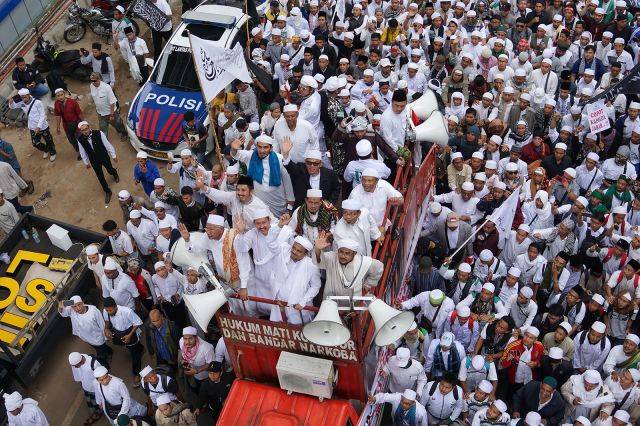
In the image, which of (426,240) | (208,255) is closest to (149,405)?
(208,255)

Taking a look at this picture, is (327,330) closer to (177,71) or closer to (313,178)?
(313,178)

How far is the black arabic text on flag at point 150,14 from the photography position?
15406 mm

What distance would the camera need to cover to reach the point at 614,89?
36.2 feet

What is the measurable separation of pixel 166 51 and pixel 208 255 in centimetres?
813

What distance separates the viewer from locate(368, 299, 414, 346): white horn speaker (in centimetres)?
641

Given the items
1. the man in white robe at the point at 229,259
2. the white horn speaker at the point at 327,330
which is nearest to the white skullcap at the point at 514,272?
the white horn speaker at the point at 327,330

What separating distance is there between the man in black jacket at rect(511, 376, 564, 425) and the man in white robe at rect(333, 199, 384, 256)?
103 inches

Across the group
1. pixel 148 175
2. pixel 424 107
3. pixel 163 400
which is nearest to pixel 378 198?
pixel 424 107

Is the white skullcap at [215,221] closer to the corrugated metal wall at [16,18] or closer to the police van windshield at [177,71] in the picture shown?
the police van windshield at [177,71]

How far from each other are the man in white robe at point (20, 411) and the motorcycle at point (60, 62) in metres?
9.81

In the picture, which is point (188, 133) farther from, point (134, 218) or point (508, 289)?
point (508, 289)

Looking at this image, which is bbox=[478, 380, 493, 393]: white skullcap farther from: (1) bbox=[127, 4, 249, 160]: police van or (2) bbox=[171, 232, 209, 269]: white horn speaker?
(1) bbox=[127, 4, 249, 160]: police van

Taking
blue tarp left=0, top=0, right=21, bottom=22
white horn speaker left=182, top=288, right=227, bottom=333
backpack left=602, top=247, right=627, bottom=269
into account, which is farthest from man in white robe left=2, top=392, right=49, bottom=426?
blue tarp left=0, top=0, right=21, bottom=22

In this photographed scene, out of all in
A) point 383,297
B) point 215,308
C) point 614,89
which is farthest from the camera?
point 614,89
